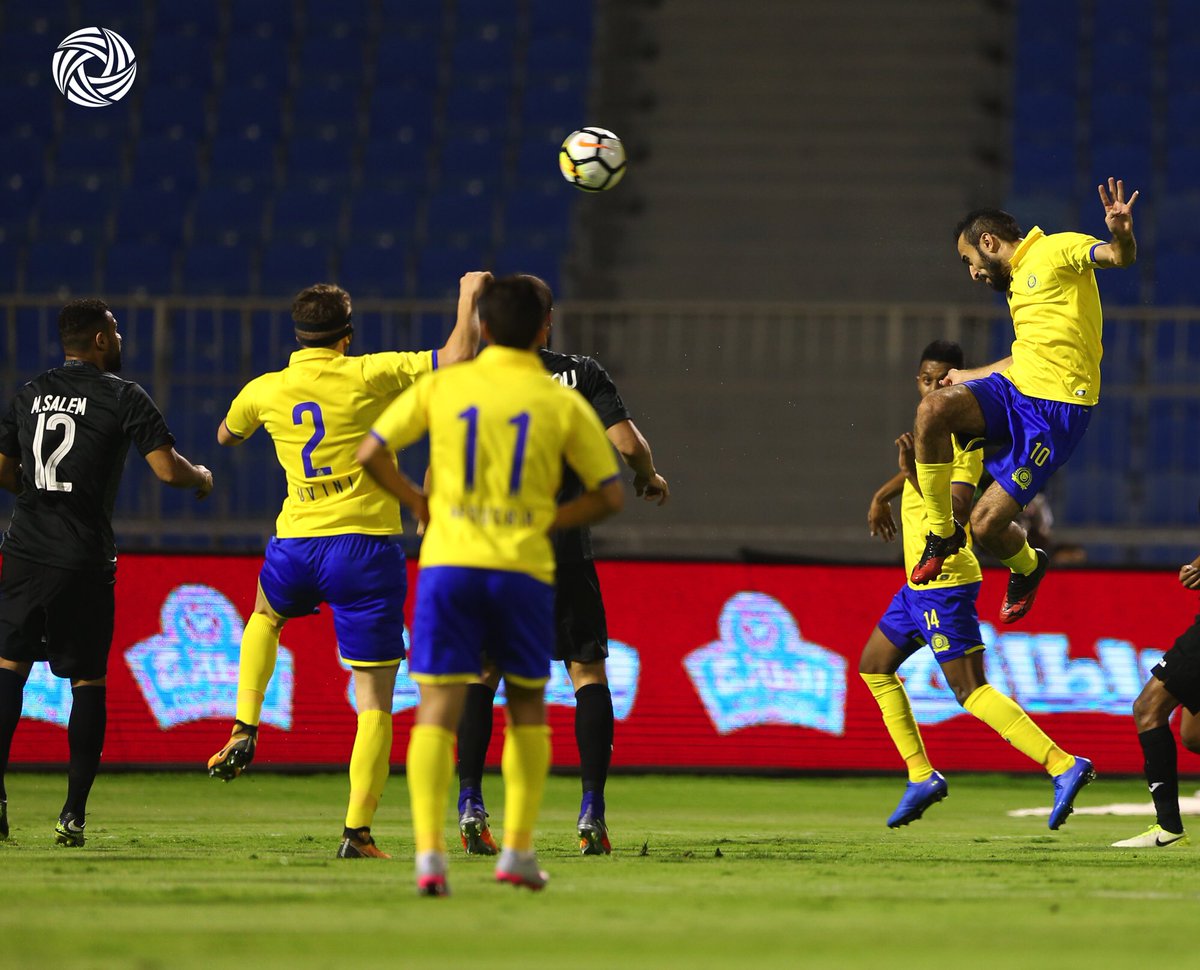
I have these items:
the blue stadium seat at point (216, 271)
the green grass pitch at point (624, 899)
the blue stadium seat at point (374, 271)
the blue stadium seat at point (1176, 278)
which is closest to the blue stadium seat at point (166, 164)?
the blue stadium seat at point (216, 271)

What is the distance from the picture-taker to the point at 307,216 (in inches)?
759

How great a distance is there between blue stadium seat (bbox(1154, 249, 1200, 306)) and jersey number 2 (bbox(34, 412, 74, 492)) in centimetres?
1253

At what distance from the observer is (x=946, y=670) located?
907 centimetres

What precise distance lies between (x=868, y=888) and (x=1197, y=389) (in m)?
8.78

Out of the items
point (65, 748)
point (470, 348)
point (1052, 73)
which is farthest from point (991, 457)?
point (1052, 73)

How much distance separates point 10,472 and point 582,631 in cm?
273

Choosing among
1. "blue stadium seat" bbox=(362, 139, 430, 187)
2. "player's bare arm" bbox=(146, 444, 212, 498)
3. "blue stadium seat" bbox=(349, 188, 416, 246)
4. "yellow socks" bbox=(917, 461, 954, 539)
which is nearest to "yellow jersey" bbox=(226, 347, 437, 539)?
"player's bare arm" bbox=(146, 444, 212, 498)

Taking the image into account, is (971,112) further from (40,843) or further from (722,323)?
(40,843)

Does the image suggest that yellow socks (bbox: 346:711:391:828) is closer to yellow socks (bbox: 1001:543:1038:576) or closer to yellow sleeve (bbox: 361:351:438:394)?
yellow sleeve (bbox: 361:351:438:394)

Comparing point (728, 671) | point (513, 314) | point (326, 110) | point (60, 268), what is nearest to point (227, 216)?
point (60, 268)

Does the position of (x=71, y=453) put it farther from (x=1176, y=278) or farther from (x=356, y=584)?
(x=1176, y=278)

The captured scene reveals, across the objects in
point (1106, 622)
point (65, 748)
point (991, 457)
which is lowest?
point (65, 748)

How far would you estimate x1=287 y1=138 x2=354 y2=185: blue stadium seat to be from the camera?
65.3ft

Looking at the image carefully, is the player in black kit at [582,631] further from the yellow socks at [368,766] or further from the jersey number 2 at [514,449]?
the jersey number 2 at [514,449]
